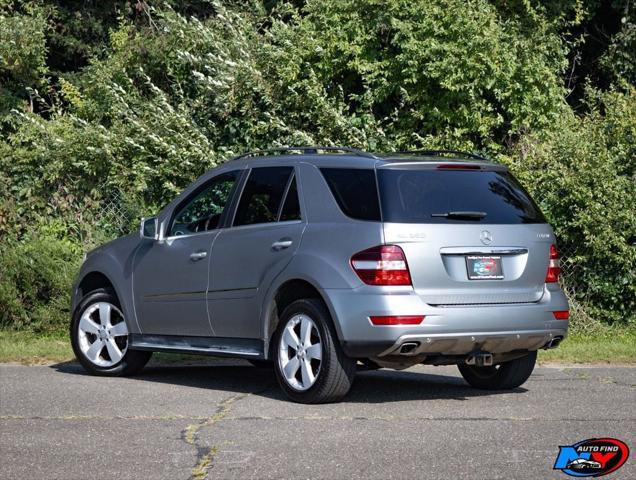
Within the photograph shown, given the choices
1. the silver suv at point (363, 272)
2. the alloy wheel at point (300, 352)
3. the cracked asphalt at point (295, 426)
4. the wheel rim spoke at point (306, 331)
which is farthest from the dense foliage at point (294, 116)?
the wheel rim spoke at point (306, 331)

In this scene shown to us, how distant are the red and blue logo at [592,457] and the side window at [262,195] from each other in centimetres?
332

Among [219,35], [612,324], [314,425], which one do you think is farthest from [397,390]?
[219,35]

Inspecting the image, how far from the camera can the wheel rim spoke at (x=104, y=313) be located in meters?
11.0

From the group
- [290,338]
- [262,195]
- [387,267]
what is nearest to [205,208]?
[262,195]

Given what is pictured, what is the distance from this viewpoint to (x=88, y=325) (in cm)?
1114

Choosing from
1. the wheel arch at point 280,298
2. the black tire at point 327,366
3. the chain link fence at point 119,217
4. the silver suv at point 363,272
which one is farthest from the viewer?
the chain link fence at point 119,217

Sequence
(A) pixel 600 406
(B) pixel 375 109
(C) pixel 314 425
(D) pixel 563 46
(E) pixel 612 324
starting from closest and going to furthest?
(C) pixel 314 425, (A) pixel 600 406, (E) pixel 612 324, (B) pixel 375 109, (D) pixel 563 46

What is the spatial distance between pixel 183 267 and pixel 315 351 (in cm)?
191

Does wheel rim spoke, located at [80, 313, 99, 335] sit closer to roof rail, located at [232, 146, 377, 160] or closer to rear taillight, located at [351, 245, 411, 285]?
roof rail, located at [232, 146, 377, 160]

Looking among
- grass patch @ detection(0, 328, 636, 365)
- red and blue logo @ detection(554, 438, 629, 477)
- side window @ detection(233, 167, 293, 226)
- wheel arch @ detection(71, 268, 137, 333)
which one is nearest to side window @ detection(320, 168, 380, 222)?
side window @ detection(233, 167, 293, 226)

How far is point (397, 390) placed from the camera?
988cm

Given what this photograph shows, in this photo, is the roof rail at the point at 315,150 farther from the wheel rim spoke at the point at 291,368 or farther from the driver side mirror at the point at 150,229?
the wheel rim spoke at the point at 291,368

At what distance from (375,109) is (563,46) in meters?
3.68

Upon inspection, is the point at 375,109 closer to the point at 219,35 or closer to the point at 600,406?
the point at 219,35
